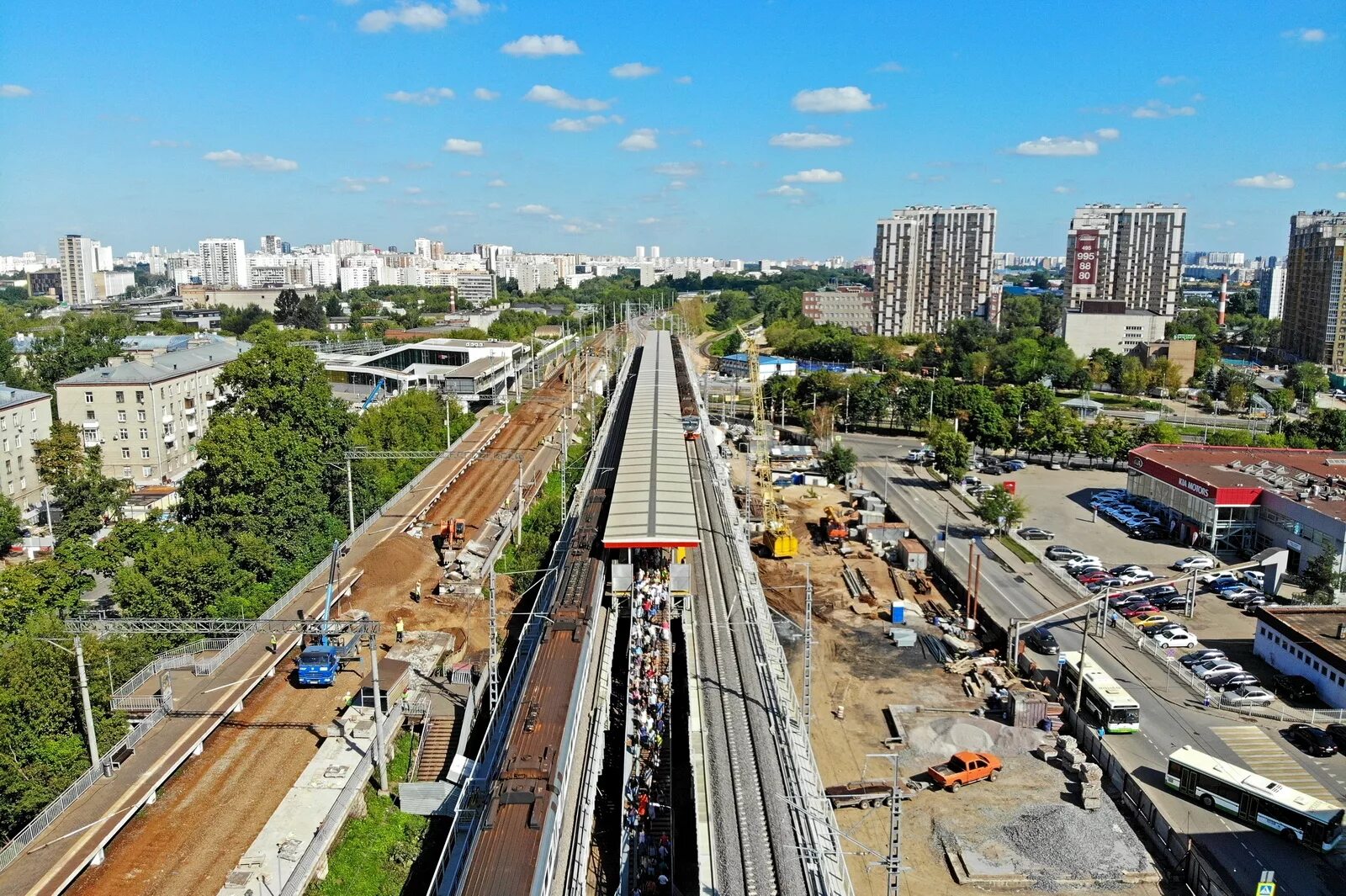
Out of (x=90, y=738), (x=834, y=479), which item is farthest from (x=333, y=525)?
(x=834, y=479)

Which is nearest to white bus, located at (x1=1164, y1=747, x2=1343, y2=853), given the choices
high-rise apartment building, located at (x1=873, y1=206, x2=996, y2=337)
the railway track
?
the railway track

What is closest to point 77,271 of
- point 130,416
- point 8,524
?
point 130,416

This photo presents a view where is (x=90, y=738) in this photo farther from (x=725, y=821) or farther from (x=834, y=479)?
(x=834, y=479)

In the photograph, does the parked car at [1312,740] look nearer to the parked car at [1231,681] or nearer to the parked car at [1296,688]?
the parked car at [1296,688]

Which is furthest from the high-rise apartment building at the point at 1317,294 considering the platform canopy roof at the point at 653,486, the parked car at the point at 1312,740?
the parked car at the point at 1312,740

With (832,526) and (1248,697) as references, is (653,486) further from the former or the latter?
(1248,697)
